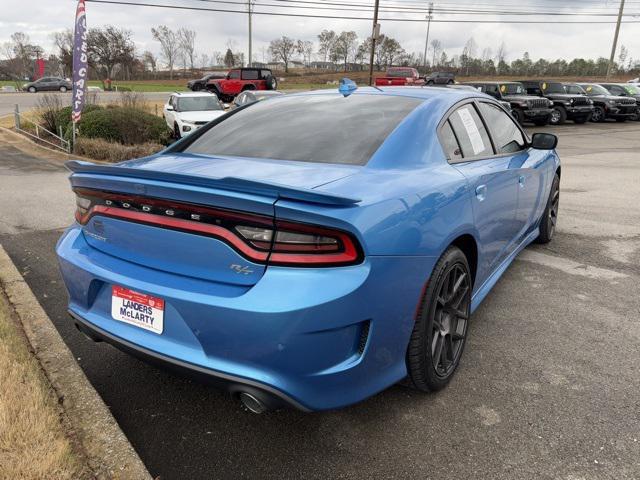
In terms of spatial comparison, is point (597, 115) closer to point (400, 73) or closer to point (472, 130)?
point (400, 73)

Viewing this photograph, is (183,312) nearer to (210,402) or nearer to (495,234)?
(210,402)

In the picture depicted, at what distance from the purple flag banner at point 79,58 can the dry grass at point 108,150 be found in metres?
0.62

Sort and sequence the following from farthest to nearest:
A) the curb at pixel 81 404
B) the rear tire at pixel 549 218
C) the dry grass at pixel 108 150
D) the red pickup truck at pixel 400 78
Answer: the red pickup truck at pixel 400 78, the dry grass at pixel 108 150, the rear tire at pixel 549 218, the curb at pixel 81 404

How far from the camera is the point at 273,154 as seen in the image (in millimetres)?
2789

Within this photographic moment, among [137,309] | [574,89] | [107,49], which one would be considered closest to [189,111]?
[137,309]

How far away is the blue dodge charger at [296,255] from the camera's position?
75.5 inches

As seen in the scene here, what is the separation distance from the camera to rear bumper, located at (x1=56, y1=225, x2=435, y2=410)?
1.88 metres

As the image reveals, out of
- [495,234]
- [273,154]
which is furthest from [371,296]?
[495,234]

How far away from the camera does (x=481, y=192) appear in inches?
117

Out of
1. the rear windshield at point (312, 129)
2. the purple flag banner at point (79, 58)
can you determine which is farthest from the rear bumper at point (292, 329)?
the purple flag banner at point (79, 58)

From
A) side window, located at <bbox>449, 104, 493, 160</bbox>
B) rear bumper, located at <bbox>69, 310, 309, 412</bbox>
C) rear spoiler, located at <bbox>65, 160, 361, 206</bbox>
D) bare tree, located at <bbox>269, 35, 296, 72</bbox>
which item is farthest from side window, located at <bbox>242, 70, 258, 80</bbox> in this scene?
bare tree, located at <bbox>269, 35, 296, 72</bbox>

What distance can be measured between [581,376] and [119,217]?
2.61 metres

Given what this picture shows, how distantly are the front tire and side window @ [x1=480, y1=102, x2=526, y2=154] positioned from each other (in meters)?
1.34

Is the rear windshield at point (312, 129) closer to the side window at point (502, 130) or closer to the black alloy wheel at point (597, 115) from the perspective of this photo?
the side window at point (502, 130)
